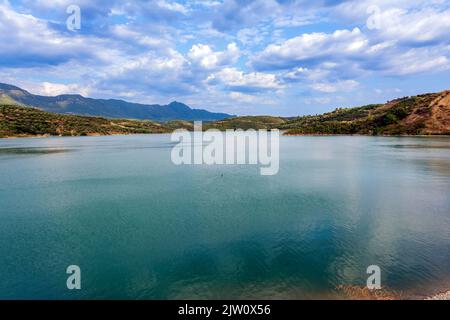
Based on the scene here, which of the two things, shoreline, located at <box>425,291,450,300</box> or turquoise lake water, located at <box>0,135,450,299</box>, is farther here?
turquoise lake water, located at <box>0,135,450,299</box>

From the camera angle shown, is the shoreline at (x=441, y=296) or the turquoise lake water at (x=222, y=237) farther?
the turquoise lake water at (x=222, y=237)

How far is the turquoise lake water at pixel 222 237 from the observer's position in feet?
67.5

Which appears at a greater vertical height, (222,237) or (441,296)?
(222,237)

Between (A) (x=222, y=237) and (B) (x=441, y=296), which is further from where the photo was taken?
(A) (x=222, y=237)

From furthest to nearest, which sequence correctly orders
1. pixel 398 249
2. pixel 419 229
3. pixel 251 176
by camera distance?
pixel 251 176 < pixel 419 229 < pixel 398 249

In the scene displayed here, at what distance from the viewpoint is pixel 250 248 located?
85.4 ft

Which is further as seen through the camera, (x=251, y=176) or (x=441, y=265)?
(x=251, y=176)

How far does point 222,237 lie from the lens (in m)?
28.7

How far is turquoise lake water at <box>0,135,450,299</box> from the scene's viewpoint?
20.6 m

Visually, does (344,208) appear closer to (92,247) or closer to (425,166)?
(92,247)

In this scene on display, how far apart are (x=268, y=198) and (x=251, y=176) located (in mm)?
19345

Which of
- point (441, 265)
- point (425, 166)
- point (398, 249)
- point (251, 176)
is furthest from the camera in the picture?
point (425, 166)
